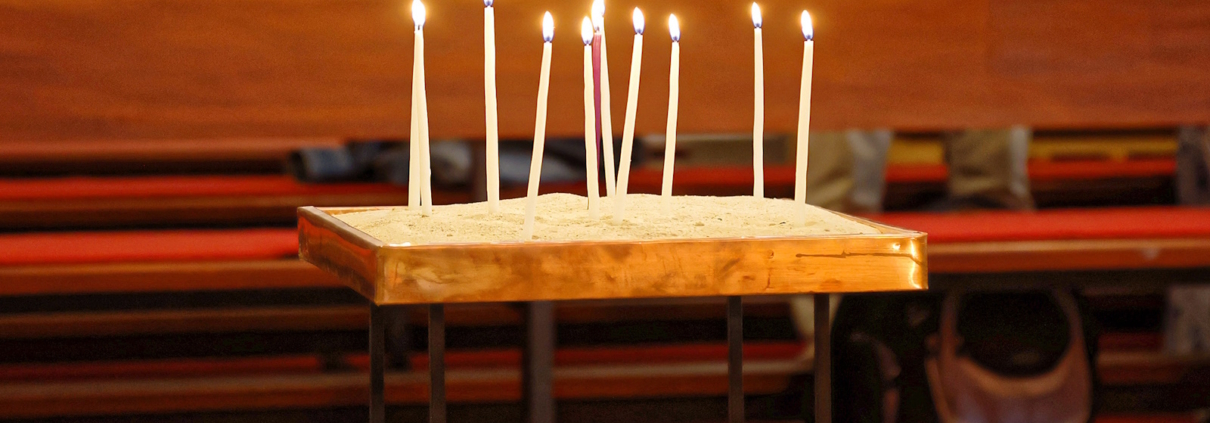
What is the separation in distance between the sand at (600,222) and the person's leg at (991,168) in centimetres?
178

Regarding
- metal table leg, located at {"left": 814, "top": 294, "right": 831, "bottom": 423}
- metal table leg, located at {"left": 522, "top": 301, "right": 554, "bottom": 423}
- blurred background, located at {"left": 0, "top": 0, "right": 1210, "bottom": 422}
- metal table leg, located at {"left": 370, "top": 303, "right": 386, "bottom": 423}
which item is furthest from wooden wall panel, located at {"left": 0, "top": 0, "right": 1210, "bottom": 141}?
metal table leg, located at {"left": 814, "top": 294, "right": 831, "bottom": 423}

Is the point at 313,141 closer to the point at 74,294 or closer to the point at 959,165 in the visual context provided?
the point at 74,294

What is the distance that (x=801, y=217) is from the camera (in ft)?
2.64

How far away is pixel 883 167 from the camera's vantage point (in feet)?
8.71

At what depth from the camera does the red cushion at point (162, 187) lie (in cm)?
267

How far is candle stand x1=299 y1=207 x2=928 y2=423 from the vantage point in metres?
0.67

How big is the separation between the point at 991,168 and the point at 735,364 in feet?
5.89

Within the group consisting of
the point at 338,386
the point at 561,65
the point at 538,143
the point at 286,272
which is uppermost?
the point at 561,65

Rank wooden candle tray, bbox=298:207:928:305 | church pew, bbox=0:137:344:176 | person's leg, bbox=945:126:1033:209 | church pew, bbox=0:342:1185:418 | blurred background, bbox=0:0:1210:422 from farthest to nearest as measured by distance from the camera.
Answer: church pew, bbox=0:137:344:176 < person's leg, bbox=945:126:1033:209 < church pew, bbox=0:342:1185:418 < blurred background, bbox=0:0:1210:422 < wooden candle tray, bbox=298:207:928:305

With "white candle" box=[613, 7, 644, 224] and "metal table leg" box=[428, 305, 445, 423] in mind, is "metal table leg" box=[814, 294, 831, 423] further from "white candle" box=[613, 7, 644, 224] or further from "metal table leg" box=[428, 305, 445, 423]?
"metal table leg" box=[428, 305, 445, 423]

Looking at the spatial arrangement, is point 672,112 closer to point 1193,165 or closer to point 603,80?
point 603,80

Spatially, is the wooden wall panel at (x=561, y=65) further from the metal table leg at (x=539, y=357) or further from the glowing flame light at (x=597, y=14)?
the glowing flame light at (x=597, y=14)

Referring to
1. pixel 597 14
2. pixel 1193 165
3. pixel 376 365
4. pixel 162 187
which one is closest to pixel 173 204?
pixel 162 187

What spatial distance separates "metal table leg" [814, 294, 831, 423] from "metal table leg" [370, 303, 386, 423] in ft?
1.24
